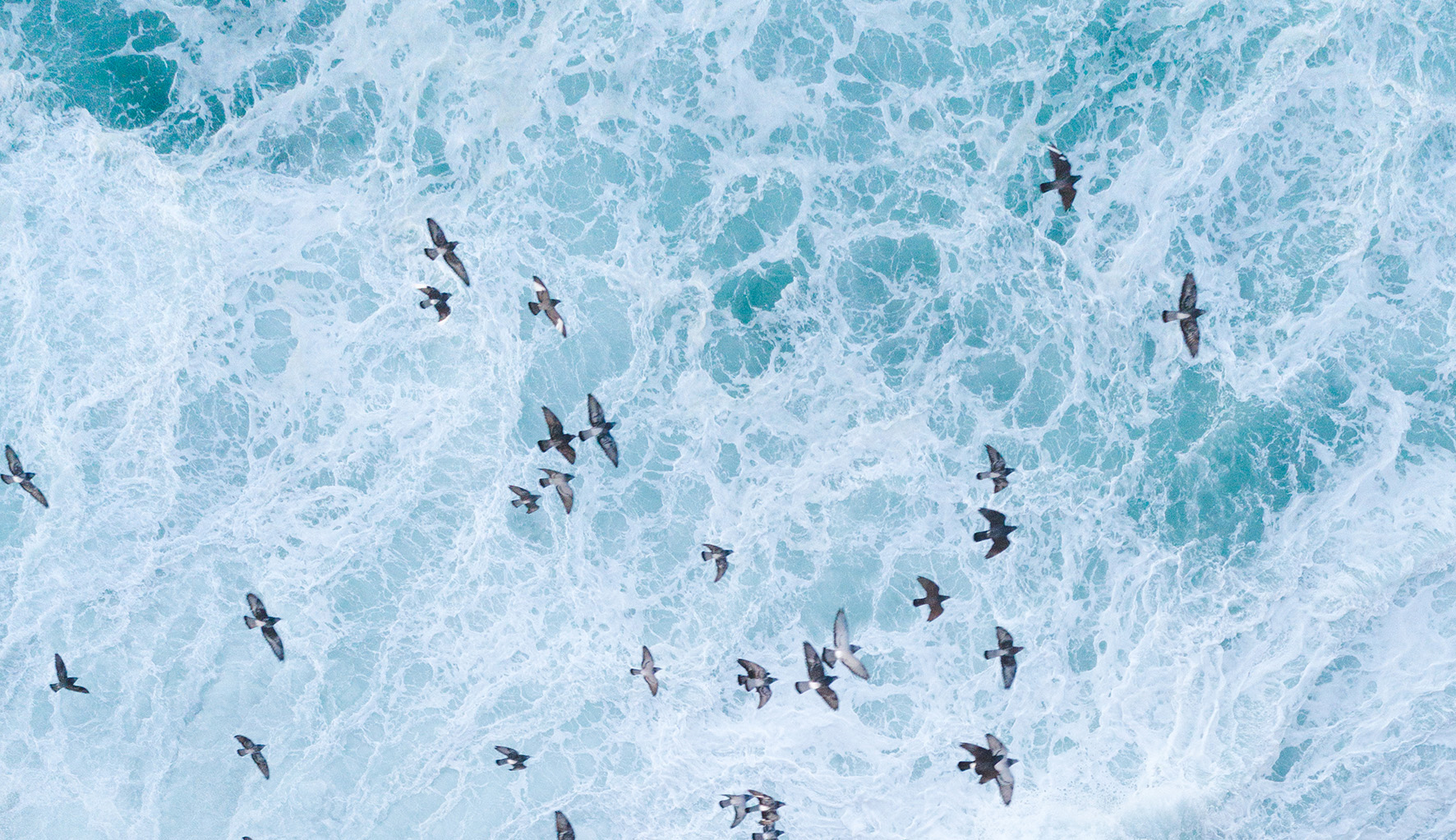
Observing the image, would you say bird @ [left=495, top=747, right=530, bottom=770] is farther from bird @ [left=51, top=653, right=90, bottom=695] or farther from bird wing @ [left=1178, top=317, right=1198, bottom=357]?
bird wing @ [left=1178, top=317, right=1198, bottom=357]

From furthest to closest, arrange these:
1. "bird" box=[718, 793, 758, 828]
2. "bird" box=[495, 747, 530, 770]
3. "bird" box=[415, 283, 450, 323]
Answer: "bird" box=[718, 793, 758, 828], "bird" box=[495, 747, 530, 770], "bird" box=[415, 283, 450, 323]

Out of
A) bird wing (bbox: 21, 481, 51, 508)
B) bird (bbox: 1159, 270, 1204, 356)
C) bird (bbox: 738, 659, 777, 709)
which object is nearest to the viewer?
bird (bbox: 1159, 270, 1204, 356)

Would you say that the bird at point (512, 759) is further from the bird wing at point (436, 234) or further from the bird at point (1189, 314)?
the bird at point (1189, 314)

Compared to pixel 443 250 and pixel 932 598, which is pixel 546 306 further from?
pixel 932 598

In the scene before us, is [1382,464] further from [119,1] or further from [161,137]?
[119,1]

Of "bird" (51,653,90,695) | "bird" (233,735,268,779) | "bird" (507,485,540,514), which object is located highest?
"bird" (507,485,540,514)

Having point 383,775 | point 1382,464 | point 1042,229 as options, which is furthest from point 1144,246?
point 383,775

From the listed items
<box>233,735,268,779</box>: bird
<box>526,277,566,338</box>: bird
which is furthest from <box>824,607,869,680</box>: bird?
<box>233,735,268,779</box>: bird

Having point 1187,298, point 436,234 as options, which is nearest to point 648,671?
point 436,234
